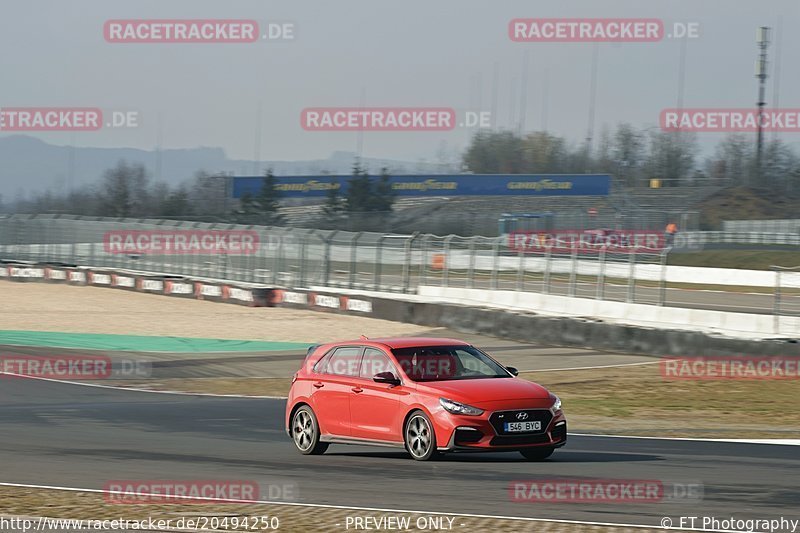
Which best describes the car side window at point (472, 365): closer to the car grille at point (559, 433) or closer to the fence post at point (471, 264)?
the car grille at point (559, 433)

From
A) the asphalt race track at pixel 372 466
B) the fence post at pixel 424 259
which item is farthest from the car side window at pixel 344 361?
the fence post at pixel 424 259

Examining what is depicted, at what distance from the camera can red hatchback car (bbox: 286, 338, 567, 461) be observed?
1185 cm

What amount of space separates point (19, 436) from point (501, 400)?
6.50 m

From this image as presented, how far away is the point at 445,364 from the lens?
12930 mm

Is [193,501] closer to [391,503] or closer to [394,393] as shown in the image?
[391,503]

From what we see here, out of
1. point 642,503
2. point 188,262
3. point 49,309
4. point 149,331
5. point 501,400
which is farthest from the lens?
point 188,262

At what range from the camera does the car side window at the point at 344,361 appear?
43.7 feet

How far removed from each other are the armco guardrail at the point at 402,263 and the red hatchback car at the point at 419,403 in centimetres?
1397

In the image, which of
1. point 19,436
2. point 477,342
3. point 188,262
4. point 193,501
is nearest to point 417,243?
point 477,342

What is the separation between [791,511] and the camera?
346 inches

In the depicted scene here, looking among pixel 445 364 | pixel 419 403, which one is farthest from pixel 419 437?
pixel 445 364

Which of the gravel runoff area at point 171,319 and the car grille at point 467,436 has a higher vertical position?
the car grille at point 467,436

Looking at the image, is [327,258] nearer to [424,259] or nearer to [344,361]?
[424,259]

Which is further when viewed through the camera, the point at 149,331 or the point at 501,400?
the point at 149,331
